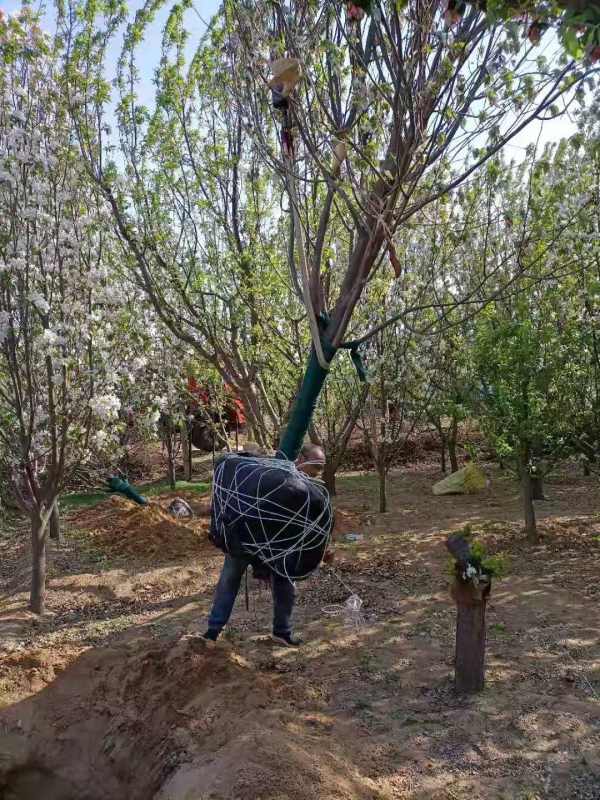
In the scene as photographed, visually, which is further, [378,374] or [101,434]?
[378,374]

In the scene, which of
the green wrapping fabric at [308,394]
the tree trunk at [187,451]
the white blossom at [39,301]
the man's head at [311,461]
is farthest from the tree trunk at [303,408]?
the tree trunk at [187,451]

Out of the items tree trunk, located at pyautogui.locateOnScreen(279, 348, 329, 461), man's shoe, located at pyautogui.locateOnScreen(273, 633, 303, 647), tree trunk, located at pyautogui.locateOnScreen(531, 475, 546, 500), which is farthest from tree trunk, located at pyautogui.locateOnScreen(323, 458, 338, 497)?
tree trunk, located at pyautogui.locateOnScreen(279, 348, 329, 461)

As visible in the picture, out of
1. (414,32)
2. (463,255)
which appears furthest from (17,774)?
(463,255)

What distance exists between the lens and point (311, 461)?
5.11 m

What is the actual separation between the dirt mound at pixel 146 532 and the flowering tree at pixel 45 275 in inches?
103

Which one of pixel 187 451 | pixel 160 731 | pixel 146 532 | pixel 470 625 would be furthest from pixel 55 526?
pixel 470 625

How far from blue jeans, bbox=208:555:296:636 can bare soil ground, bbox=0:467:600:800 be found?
22 cm

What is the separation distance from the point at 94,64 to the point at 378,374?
578 centimetres

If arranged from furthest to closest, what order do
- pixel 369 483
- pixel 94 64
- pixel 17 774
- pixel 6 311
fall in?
1. pixel 369 483
2. pixel 94 64
3. pixel 6 311
4. pixel 17 774

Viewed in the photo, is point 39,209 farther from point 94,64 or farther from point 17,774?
point 17,774

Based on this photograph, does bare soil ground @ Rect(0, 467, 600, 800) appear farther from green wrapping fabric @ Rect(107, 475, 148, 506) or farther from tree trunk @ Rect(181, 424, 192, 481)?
tree trunk @ Rect(181, 424, 192, 481)

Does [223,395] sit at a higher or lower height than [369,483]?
higher

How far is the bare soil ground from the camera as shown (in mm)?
3582

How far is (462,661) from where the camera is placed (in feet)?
14.8
